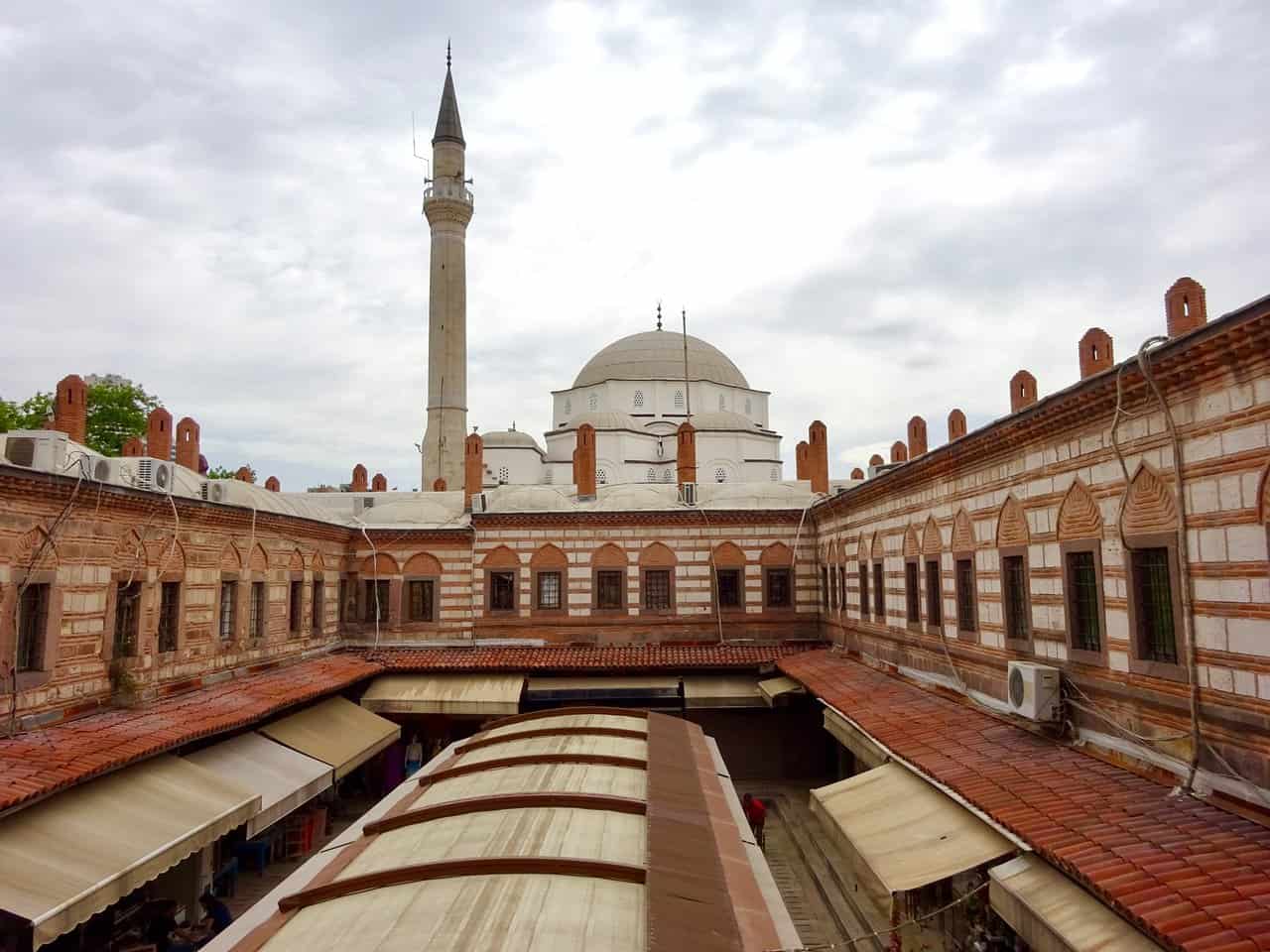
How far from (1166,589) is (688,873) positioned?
13.3ft

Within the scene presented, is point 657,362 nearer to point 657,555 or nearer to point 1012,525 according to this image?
point 657,555

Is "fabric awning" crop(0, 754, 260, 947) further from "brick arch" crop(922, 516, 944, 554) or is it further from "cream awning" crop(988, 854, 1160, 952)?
"brick arch" crop(922, 516, 944, 554)

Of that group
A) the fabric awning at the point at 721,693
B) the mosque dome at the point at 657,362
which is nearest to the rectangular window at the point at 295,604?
the fabric awning at the point at 721,693

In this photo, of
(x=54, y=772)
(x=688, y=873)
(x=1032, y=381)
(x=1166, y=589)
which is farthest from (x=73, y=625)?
(x=1032, y=381)

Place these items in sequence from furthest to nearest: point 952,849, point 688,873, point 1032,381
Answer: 1. point 1032,381
2. point 952,849
3. point 688,873

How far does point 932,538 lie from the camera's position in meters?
11.3

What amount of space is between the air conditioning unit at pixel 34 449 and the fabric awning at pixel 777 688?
10.8m

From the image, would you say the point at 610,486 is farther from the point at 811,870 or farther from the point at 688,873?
the point at 688,873

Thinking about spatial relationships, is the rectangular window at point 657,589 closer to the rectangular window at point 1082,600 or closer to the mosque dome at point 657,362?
the rectangular window at point 1082,600

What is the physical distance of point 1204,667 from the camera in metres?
6.08

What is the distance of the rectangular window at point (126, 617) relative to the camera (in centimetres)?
1052

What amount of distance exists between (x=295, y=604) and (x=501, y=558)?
174 inches

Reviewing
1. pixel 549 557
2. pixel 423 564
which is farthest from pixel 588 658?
pixel 423 564

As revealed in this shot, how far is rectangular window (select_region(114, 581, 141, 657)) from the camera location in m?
10.5
